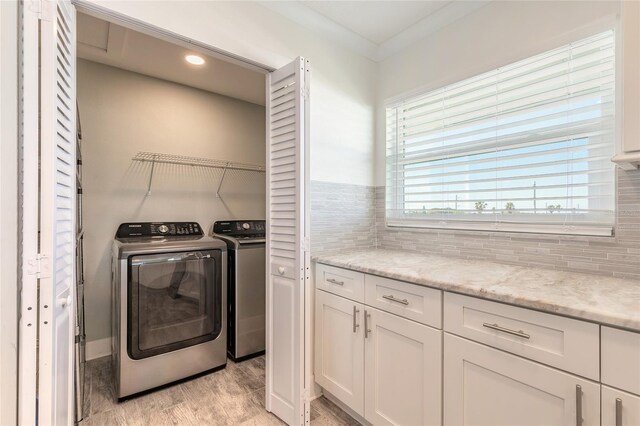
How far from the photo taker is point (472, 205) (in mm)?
1812

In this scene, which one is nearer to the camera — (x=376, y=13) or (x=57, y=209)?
(x=57, y=209)

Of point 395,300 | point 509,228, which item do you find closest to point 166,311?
point 395,300

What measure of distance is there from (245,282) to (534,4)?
2.50 meters

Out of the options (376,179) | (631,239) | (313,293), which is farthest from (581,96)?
(313,293)

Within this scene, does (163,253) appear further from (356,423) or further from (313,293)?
(356,423)

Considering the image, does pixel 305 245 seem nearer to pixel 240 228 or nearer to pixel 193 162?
pixel 240 228

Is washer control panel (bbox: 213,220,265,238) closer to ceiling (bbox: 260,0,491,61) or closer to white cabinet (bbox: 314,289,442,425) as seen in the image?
white cabinet (bbox: 314,289,442,425)

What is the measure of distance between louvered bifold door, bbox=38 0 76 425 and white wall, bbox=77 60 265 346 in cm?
136

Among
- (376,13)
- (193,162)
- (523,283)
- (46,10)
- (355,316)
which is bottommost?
(355,316)

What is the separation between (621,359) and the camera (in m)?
0.83

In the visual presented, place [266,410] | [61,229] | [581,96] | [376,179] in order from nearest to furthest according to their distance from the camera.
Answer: [61,229]
[581,96]
[266,410]
[376,179]

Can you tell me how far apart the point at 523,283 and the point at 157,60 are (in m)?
2.74

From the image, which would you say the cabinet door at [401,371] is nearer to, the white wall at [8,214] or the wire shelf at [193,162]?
the white wall at [8,214]

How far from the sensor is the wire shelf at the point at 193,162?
8.36 ft
